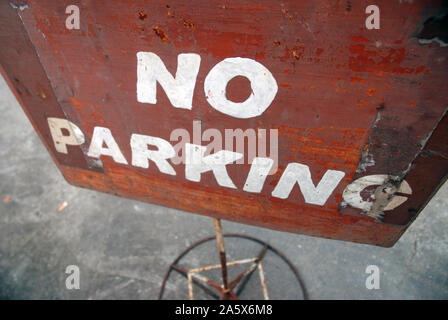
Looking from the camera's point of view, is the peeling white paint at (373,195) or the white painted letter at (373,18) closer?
the white painted letter at (373,18)

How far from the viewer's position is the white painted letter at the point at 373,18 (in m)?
0.66

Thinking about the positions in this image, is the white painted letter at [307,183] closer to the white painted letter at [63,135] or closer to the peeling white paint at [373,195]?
the peeling white paint at [373,195]

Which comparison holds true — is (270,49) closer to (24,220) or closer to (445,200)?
(445,200)

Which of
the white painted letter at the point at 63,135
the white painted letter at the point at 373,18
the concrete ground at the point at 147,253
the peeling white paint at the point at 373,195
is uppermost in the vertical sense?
the white painted letter at the point at 373,18

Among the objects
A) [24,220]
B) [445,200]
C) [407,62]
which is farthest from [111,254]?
[445,200]

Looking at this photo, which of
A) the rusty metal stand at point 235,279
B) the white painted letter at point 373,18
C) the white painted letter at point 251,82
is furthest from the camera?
the rusty metal stand at point 235,279

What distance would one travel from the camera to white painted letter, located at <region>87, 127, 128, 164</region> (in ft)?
4.02

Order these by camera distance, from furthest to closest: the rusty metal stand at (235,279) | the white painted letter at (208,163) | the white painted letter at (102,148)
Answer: the rusty metal stand at (235,279) < the white painted letter at (102,148) < the white painted letter at (208,163)

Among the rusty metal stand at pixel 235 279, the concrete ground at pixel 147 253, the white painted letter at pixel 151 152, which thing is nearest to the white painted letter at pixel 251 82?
the white painted letter at pixel 151 152

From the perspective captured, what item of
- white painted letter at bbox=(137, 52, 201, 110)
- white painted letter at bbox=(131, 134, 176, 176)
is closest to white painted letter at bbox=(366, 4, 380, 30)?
white painted letter at bbox=(137, 52, 201, 110)

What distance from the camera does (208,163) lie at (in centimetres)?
115

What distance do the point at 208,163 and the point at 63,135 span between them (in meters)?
0.76
